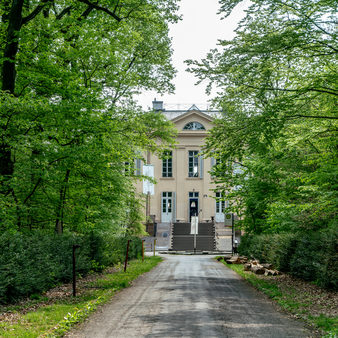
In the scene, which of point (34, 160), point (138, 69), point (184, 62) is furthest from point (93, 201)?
point (138, 69)

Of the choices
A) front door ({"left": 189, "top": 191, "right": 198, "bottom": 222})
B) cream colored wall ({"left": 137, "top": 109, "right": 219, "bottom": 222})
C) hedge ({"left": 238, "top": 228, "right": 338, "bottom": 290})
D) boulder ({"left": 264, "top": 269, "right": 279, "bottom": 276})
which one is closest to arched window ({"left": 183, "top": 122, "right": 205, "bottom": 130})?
cream colored wall ({"left": 137, "top": 109, "right": 219, "bottom": 222})

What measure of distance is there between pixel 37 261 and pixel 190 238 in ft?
115

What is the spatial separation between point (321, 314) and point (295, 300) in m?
2.04

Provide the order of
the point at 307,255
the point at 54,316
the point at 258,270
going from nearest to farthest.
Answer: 1. the point at 54,316
2. the point at 307,255
3. the point at 258,270

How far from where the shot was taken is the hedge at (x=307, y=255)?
12.1m

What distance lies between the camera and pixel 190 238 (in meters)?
45.9

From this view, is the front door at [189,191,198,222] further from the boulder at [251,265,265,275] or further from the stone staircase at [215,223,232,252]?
the boulder at [251,265,265,275]

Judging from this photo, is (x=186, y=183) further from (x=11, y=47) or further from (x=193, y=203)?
(x=11, y=47)

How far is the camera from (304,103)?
46.4ft

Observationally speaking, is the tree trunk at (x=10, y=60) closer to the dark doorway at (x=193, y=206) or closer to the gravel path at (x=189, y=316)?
the gravel path at (x=189, y=316)

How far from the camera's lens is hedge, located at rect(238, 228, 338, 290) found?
12.1 metres

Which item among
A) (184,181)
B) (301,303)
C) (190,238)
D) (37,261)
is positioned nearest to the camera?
(301,303)

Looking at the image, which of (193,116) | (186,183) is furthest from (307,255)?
(193,116)

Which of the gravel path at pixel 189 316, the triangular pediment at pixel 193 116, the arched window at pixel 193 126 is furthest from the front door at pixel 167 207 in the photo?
the gravel path at pixel 189 316
